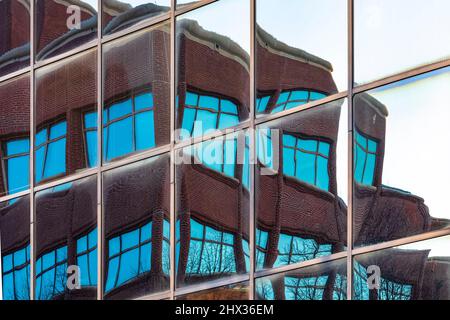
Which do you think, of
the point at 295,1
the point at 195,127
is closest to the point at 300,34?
the point at 295,1

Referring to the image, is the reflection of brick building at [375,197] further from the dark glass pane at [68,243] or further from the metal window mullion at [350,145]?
the dark glass pane at [68,243]

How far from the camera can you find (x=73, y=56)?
2289cm

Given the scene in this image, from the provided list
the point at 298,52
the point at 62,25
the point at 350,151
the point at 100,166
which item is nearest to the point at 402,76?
the point at 350,151

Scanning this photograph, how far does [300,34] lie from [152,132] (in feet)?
8.95

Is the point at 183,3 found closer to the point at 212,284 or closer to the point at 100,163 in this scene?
the point at 100,163

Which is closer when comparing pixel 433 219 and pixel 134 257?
pixel 433 219

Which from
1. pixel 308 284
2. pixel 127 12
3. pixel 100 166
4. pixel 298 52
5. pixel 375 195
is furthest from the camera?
pixel 127 12

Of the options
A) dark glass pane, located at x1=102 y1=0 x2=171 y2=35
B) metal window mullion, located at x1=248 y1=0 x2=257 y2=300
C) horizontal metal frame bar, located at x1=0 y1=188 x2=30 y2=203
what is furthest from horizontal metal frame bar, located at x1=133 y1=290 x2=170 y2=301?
dark glass pane, located at x1=102 y1=0 x2=171 y2=35

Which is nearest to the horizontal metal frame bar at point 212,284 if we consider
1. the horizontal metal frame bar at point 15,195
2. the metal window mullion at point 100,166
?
the metal window mullion at point 100,166

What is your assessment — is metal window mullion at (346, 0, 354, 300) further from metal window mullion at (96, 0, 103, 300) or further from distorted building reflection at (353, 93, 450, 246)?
metal window mullion at (96, 0, 103, 300)

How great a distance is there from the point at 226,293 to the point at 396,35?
3.96 metres

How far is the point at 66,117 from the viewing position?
893 inches
